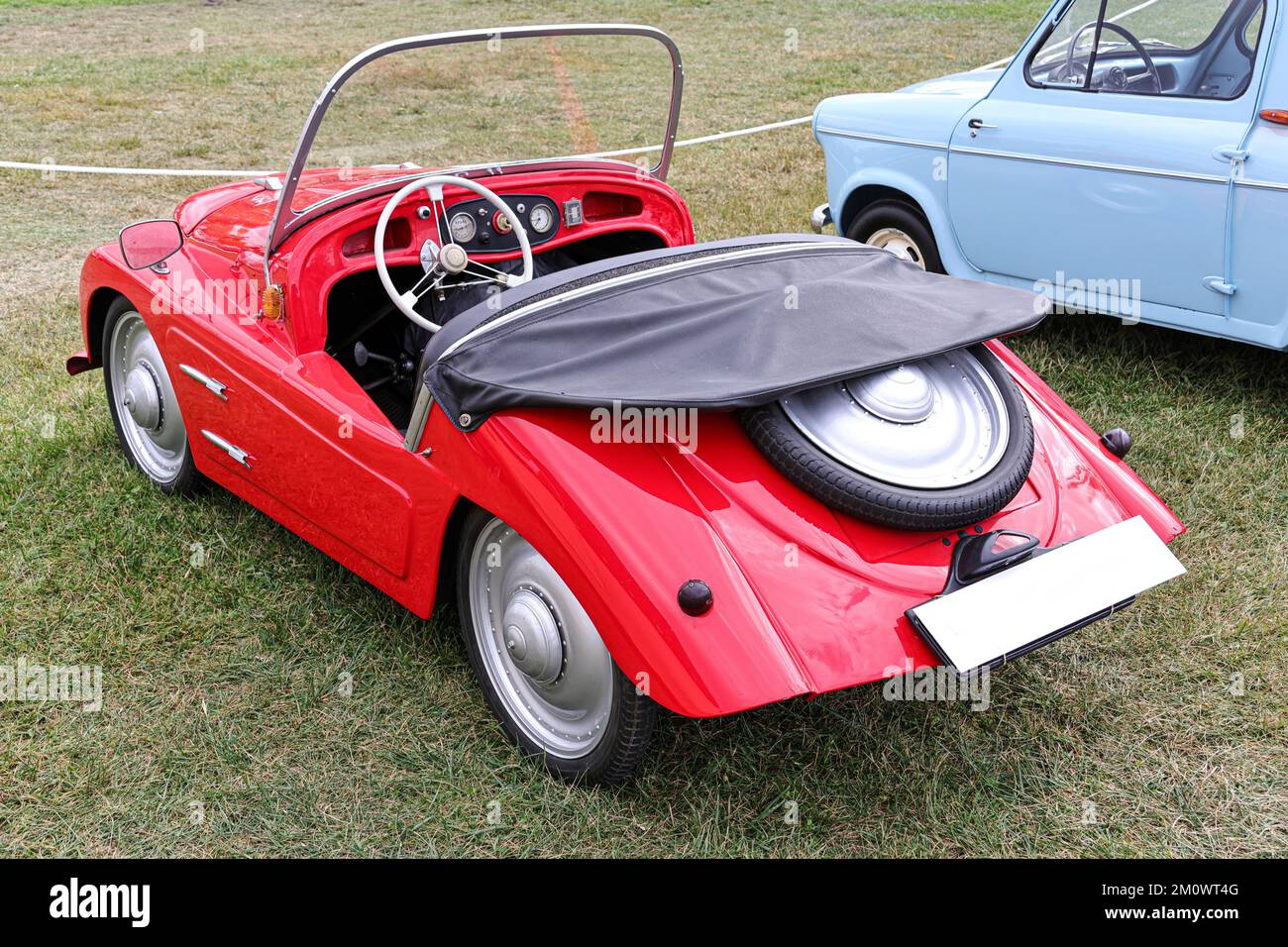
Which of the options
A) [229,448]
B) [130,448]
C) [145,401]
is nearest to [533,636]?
[229,448]

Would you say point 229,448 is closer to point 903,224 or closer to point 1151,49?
point 903,224

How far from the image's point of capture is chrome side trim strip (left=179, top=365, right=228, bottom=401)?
145 inches

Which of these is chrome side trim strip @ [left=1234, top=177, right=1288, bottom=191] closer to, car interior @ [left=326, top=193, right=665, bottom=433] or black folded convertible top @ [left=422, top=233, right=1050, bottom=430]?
black folded convertible top @ [left=422, top=233, right=1050, bottom=430]

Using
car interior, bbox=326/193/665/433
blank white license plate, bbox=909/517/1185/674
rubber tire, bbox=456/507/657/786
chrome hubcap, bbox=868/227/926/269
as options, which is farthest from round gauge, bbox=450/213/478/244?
chrome hubcap, bbox=868/227/926/269

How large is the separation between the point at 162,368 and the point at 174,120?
8.12 m

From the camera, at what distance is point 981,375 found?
305cm

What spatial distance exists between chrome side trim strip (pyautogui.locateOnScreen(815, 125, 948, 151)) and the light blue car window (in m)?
0.50

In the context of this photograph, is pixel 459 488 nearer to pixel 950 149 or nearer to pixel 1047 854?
pixel 1047 854

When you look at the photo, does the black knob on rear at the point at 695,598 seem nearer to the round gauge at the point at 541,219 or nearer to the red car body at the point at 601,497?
the red car body at the point at 601,497

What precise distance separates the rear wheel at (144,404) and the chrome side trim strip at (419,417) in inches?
54.7

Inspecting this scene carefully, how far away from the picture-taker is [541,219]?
3754 mm

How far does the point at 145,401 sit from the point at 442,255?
1442mm

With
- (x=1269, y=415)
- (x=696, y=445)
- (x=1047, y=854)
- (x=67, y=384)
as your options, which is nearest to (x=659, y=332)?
(x=696, y=445)

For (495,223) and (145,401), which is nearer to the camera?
(495,223)
